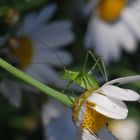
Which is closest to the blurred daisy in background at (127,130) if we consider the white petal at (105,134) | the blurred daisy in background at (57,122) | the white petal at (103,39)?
the white petal at (103,39)

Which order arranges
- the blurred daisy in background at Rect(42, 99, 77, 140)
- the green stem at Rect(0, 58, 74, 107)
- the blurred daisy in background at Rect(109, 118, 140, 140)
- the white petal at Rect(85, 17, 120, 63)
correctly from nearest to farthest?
the green stem at Rect(0, 58, 74, 107)
the blurred daisy in background at Rect(42, 99, 77, 140)
the white petal at Rect(85, 17, 120, 63)
the blurred daisy in background at Rect(109, 118, 140, 140)

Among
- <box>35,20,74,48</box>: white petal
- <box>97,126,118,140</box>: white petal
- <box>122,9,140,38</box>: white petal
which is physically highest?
<box>97,126,118,140</box>: white petal

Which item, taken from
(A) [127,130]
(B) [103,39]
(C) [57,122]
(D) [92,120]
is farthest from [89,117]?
(A) [127,130]

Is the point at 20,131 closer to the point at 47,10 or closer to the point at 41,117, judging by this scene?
the point at 41,117

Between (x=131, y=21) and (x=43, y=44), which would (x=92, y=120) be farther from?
(x=131, y=21)

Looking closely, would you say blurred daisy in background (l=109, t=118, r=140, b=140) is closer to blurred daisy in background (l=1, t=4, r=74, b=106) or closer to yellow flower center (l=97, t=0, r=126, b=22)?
yellow flower center (l=97, t=0, r=126, b=22)

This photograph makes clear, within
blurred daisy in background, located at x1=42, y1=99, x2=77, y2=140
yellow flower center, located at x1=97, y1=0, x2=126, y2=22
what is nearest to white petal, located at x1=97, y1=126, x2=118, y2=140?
blurred daisy in background, located at x1=42, y1=99, x2=77, y2=140

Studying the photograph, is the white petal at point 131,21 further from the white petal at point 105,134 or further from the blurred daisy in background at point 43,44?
the white petal at point 105,134
